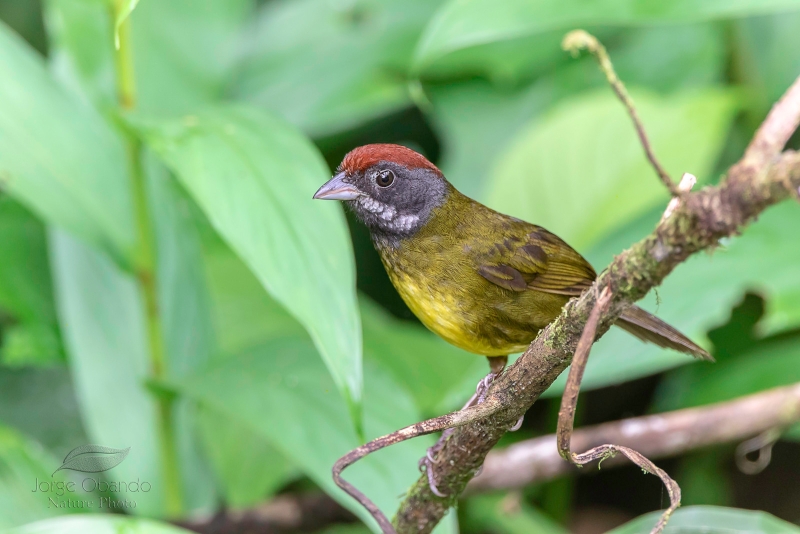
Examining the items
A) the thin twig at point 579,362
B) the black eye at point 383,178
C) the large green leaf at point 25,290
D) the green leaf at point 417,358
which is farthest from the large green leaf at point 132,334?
the thin twig at point 579,362

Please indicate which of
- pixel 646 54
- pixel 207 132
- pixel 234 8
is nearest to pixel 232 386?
pixel 207 132

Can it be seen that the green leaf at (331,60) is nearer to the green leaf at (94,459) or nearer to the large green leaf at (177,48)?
the large green leaf at (177,48)

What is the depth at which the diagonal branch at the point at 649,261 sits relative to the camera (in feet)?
3.26

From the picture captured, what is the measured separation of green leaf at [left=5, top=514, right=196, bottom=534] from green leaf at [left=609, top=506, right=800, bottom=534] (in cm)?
130

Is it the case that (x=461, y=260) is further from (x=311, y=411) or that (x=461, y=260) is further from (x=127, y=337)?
(x=127, y=337)

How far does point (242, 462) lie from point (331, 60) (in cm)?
218

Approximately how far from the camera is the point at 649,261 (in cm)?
114

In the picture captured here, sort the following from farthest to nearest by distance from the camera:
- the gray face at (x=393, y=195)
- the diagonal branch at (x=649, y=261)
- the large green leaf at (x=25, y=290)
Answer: the large green leaf at (x=25, y=290) < the gray face at (x=393, y=195) < the diagonal branch at (x=649, y=261)

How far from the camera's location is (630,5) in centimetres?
238

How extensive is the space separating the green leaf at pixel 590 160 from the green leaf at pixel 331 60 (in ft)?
2.46

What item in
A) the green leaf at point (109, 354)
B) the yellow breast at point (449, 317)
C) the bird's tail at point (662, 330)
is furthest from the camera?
the green leaf at point (109, 354)

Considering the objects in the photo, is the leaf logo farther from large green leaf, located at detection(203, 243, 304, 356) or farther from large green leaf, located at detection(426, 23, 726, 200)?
large green leaf, located at detection(426, 23, 726, 200)

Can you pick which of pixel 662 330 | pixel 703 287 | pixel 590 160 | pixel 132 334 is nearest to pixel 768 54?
pixel 590 160

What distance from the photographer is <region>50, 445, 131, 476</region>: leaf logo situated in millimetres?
2557
